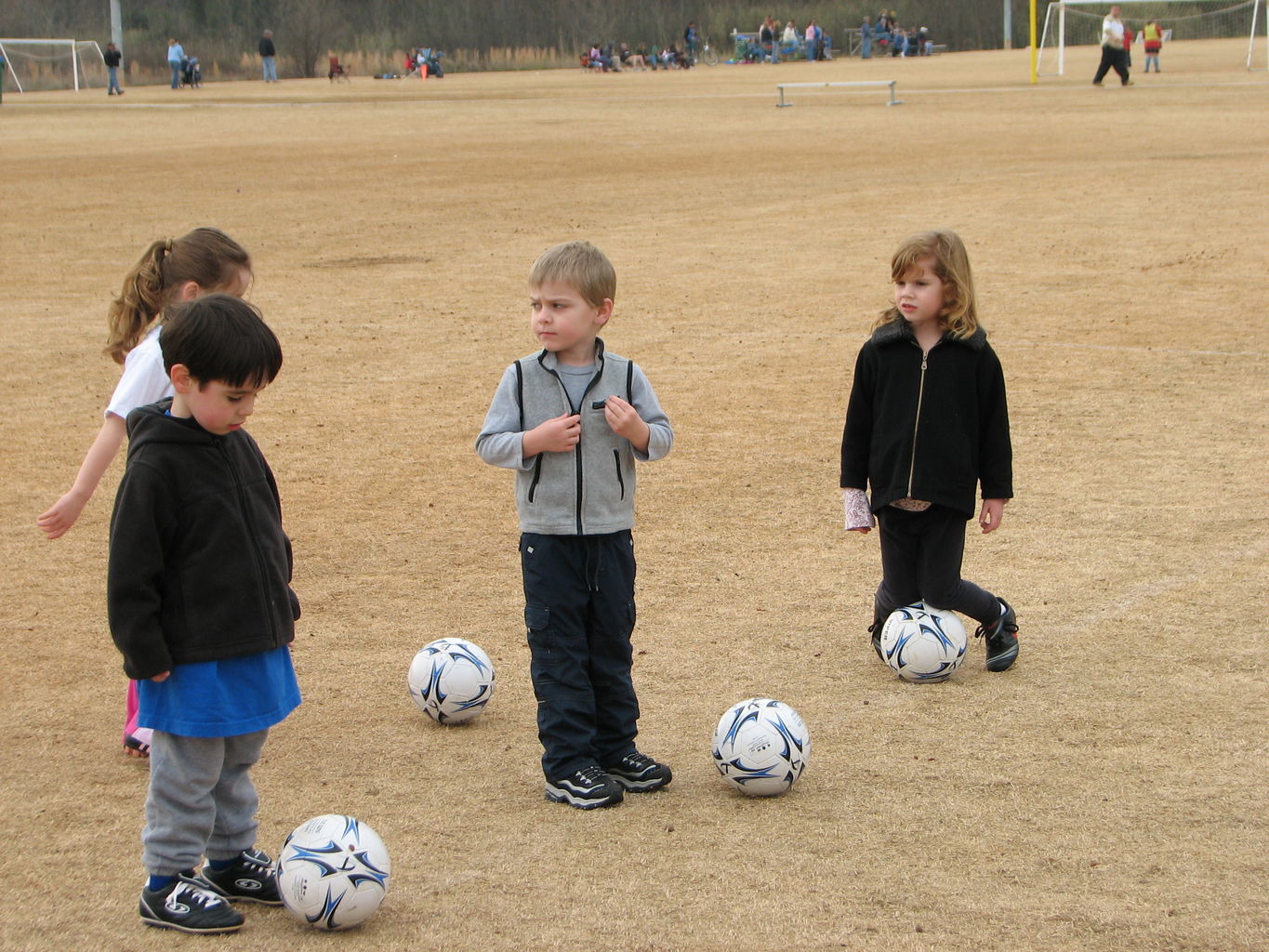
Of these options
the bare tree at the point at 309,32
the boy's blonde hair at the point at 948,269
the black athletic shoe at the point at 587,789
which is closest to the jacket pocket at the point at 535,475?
the black athletic shoe at the point at 587,789

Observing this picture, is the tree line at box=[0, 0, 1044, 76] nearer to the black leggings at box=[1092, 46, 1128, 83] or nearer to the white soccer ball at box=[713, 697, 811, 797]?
the black leggings at box=[1092, 46, 1128, 83]

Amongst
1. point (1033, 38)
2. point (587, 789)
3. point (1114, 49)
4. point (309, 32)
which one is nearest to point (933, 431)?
point (587, 789)

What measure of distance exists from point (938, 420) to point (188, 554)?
279cm

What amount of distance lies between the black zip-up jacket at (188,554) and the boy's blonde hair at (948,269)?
2.57 metres

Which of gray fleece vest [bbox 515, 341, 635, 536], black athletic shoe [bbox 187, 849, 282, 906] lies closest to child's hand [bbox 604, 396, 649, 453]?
gray fleece vest [bbox 515, 341, 635, 536]

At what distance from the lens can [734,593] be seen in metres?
6.45

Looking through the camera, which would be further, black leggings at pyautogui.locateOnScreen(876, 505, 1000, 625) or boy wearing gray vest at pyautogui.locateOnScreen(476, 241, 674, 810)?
black leggings at pyautogui.locateOnScreen(876, 505, 1000, 625)

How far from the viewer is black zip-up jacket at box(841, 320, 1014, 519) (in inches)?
211

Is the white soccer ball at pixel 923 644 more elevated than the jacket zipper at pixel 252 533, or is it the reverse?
the jacket zipper at pixel 252 533

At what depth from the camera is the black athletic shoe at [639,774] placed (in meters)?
4.59

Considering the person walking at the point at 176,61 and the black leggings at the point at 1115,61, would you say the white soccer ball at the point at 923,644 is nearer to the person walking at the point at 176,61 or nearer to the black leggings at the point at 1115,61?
the black leggings at the point at 1115,61

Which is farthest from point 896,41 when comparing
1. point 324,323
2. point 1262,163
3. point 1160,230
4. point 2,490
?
point 2,490

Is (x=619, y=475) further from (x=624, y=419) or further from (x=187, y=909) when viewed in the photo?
(x=187, y=909)

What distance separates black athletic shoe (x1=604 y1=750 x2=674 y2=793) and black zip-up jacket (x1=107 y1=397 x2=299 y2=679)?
1.26 m
